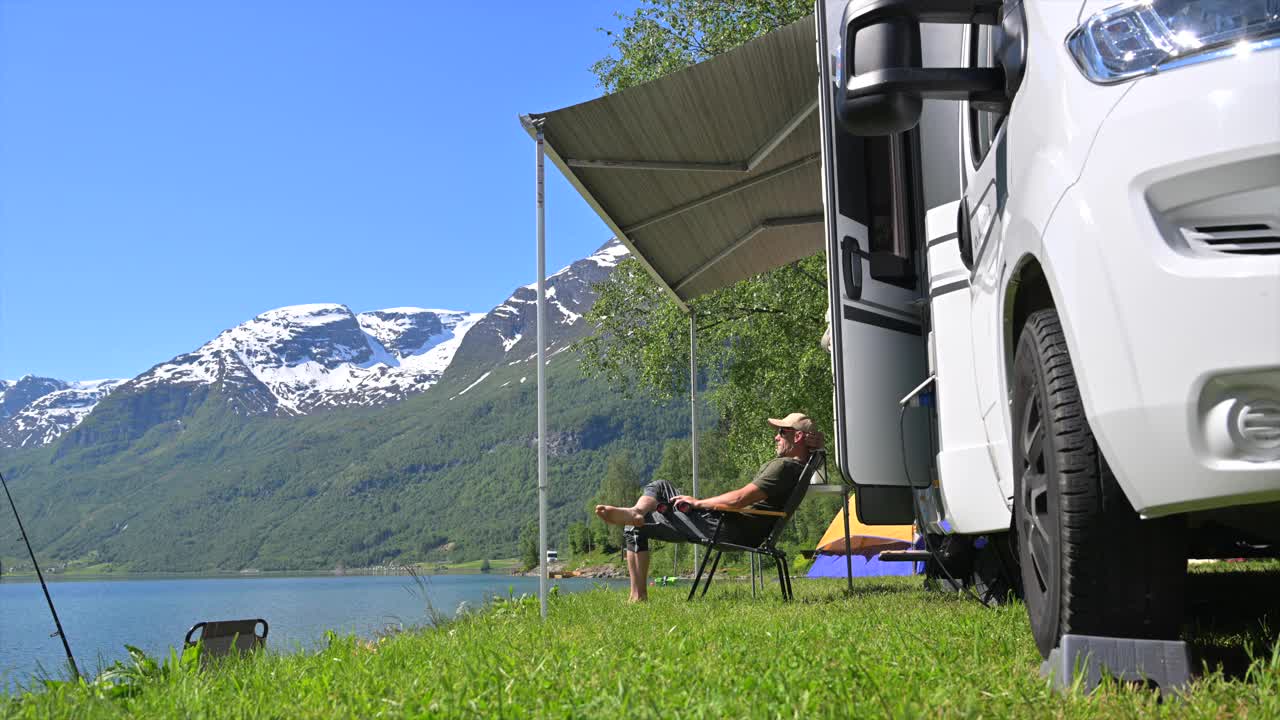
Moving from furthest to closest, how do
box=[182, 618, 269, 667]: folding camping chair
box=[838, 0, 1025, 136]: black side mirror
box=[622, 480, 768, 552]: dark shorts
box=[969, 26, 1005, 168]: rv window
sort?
1. box=[622, 480, 768, 552]: dark shorts
2. box=[182, 618, 269, 667]: folding camping chair
3. box=[969, 26, 1005, 168]: rv window
4. box=[838, 0, 1025, 136]: black side mirror

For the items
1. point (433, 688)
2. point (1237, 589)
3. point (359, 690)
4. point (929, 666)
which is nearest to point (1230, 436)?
point (929, 666)

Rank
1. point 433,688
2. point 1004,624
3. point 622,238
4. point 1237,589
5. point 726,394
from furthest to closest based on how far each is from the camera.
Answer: point 726,394 < point 622,238 < point 1237,589 < point 1004,624 < point 433,688

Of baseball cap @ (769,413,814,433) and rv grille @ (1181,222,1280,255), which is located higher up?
baseball cap @ (769,413,814,433)

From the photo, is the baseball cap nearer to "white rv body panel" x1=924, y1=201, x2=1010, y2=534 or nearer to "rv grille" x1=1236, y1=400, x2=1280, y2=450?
"white rv body panel" x1=924, y1=201, x2=1010, y2=534

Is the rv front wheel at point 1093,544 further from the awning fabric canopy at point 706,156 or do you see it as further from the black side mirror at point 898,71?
the awning fabric canopy at point 706,156

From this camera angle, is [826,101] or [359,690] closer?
[359,690]

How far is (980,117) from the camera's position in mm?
3199

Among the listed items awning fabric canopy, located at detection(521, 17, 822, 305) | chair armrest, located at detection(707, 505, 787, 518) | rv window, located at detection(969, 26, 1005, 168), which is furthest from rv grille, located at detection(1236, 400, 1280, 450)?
chair armrest, located at detection(707, 505, 787, 518)

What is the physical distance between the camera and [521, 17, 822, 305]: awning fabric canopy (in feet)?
18.6

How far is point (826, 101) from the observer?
4.32m

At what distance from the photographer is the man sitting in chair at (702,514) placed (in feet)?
20.3

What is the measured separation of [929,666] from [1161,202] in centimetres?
128

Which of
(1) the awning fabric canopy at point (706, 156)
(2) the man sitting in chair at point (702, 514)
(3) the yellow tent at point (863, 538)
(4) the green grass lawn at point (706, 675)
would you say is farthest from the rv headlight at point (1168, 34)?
(3) the yellow tent at point (863, 538)

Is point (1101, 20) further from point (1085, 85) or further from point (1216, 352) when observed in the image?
point (1216, 352)
